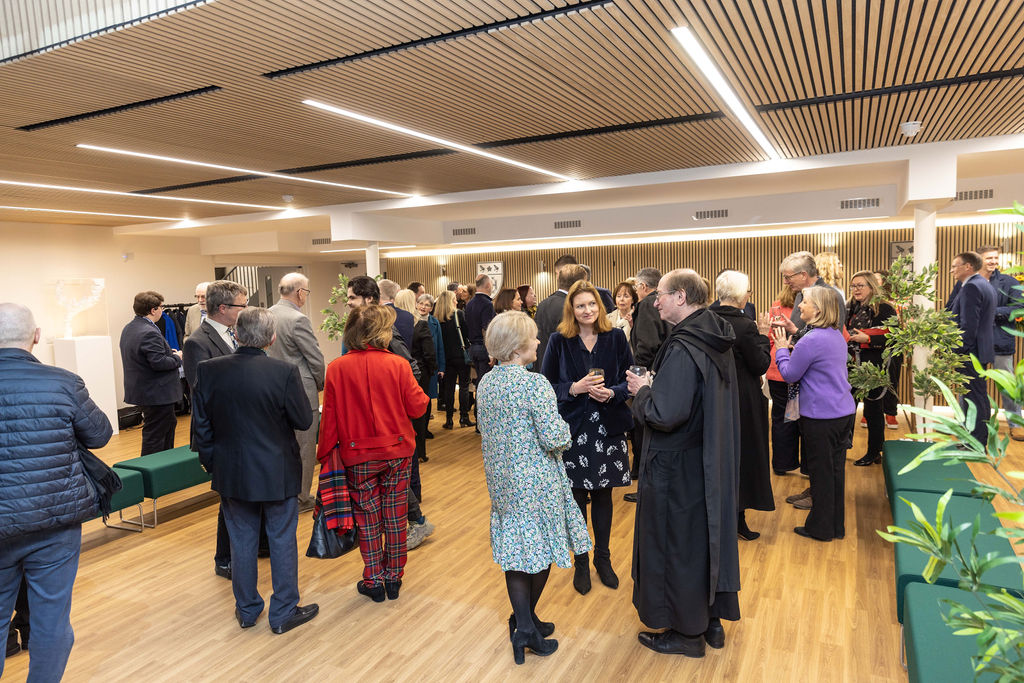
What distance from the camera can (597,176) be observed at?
26.7 ft

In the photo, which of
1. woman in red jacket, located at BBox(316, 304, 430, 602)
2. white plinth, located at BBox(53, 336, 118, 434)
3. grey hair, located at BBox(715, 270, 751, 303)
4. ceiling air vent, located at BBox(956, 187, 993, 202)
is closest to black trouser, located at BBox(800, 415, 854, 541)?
grey hair, located at BBox(715, 270, 751, 303)

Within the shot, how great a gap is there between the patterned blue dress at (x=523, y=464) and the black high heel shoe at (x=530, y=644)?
1.36ft

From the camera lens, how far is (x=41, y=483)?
2676 millimetres

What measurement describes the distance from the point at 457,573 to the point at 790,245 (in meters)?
8.23

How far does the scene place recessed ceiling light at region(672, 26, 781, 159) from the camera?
355 centimetres

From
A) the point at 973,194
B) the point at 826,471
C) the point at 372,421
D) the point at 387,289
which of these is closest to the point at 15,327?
the point at 372,421

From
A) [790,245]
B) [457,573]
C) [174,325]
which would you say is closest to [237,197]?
[174,325]

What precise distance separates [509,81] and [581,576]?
315 centimetres

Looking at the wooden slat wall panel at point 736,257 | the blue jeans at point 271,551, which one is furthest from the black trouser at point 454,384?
the blue jeans at point 271,551

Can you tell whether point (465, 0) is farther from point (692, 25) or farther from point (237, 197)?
point (237, 197)

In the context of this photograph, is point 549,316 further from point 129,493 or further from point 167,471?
point 129,493

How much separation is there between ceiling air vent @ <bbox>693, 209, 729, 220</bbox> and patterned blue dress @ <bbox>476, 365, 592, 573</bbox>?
7.51 metres

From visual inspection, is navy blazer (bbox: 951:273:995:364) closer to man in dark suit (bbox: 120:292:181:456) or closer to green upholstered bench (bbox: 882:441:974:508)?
green upholstered bench (bbox: 882:441:974:508)

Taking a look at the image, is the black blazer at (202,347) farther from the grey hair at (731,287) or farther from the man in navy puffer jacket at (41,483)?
the grey hair at (731,287)
